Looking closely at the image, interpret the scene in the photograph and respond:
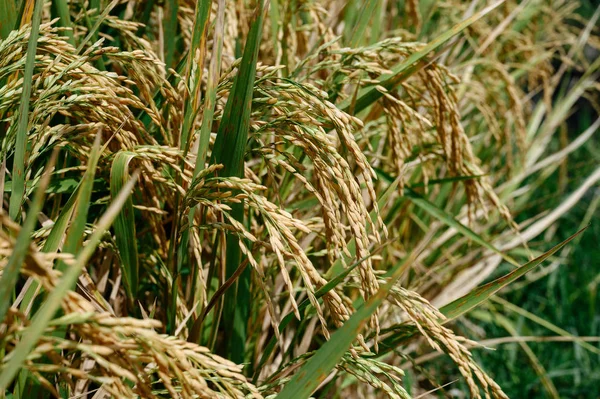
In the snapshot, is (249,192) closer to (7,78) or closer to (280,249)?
(280,249)

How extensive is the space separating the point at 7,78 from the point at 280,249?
2.28 feet

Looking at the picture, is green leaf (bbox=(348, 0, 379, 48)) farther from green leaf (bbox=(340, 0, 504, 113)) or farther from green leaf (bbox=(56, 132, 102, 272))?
green leaf (bbox=(56, 132, 102, 272))

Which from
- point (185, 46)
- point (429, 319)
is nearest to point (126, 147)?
point (429, 319)

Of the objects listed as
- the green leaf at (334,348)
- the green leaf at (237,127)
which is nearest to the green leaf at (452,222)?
the green leaf at (237,127)

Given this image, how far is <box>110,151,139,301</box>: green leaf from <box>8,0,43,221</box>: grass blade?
0.14 m

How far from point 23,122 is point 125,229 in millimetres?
279

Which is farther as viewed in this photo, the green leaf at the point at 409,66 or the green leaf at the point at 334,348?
the green leaf at the point at 409,66

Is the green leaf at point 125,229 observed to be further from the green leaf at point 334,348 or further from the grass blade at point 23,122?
the green leaf at point 334,348

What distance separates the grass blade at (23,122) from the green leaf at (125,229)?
144 mm

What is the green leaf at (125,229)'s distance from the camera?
1057 millimetres

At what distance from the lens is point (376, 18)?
1819mm

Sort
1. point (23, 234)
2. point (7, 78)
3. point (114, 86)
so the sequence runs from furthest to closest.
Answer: point (7, 78) < point (114, 86) < point (23, 234)

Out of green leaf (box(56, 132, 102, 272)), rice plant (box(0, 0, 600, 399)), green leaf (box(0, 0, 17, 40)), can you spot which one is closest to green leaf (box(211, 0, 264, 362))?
rice plant (box(0, 0, 600, 399))

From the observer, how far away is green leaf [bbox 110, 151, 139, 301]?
106 centimetres
